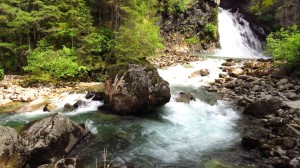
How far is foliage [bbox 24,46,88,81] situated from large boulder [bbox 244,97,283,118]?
1028 cm

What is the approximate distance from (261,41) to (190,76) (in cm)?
2023

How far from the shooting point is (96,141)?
9.71 metres

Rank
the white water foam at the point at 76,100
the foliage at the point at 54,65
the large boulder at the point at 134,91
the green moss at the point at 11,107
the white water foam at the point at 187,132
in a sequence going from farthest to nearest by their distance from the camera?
the foliage at the point at 54,65, the green moss at the point at 11,107, the white water foam at the point at 76,100, the large boulder at the point at 134,91, the white water foam at the point at 187,132

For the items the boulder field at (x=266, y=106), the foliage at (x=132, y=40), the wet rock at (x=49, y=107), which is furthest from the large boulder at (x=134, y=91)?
the boulder field at (x=266, y=106)

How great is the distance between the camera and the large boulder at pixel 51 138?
319 inches

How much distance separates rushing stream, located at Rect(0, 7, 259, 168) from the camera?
8680 millimetres

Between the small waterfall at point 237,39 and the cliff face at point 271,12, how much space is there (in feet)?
5.59

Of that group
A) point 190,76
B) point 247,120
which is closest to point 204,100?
point 247,120

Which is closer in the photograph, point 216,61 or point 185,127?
point 185,127

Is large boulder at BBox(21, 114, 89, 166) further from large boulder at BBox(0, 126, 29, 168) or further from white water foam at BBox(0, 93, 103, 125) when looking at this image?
white water foam at BBox(0, 93, 103, 125)

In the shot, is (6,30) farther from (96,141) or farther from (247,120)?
(247,120)

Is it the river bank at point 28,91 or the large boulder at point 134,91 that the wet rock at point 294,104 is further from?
the river bank at point 28,91

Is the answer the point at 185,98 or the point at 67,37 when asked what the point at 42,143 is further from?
the point at 67,37

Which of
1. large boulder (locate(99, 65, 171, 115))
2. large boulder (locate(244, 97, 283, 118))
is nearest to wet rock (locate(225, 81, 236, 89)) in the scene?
large boulder (locate(244, 97, 283, 118))
